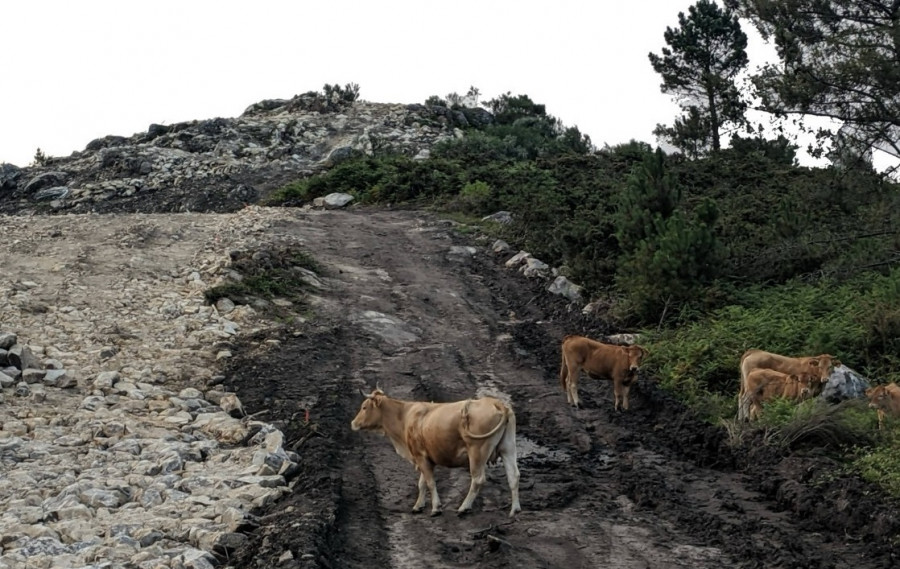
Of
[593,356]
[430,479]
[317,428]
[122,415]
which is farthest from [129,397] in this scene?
[593,356]

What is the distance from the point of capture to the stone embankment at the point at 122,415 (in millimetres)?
9336

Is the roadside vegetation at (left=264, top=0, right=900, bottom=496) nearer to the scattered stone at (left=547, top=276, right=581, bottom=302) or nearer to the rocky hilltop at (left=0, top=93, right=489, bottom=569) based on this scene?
the scattered stone at (left=547, top=276, right=581, bottom=302)

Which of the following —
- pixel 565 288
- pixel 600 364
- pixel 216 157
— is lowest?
pixel 600 364

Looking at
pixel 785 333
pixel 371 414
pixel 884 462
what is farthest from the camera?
pixel 785 333

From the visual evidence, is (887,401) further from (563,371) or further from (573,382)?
(563,371)

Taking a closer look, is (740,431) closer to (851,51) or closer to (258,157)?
(851,51)

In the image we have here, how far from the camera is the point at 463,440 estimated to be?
10.5 meters

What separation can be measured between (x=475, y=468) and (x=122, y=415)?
5.15 metres

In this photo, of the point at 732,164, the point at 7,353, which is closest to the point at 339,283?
the point at 7,353

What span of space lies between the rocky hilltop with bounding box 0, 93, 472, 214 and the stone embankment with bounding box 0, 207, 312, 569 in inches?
629

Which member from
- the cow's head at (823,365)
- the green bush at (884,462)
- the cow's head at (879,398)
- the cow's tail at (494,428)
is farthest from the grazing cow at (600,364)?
the cow's tail at (494,428)

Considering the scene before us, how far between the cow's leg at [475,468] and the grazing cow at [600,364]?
476cm

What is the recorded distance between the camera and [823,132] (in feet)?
60.9

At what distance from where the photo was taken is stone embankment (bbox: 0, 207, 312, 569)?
9.34 meters
